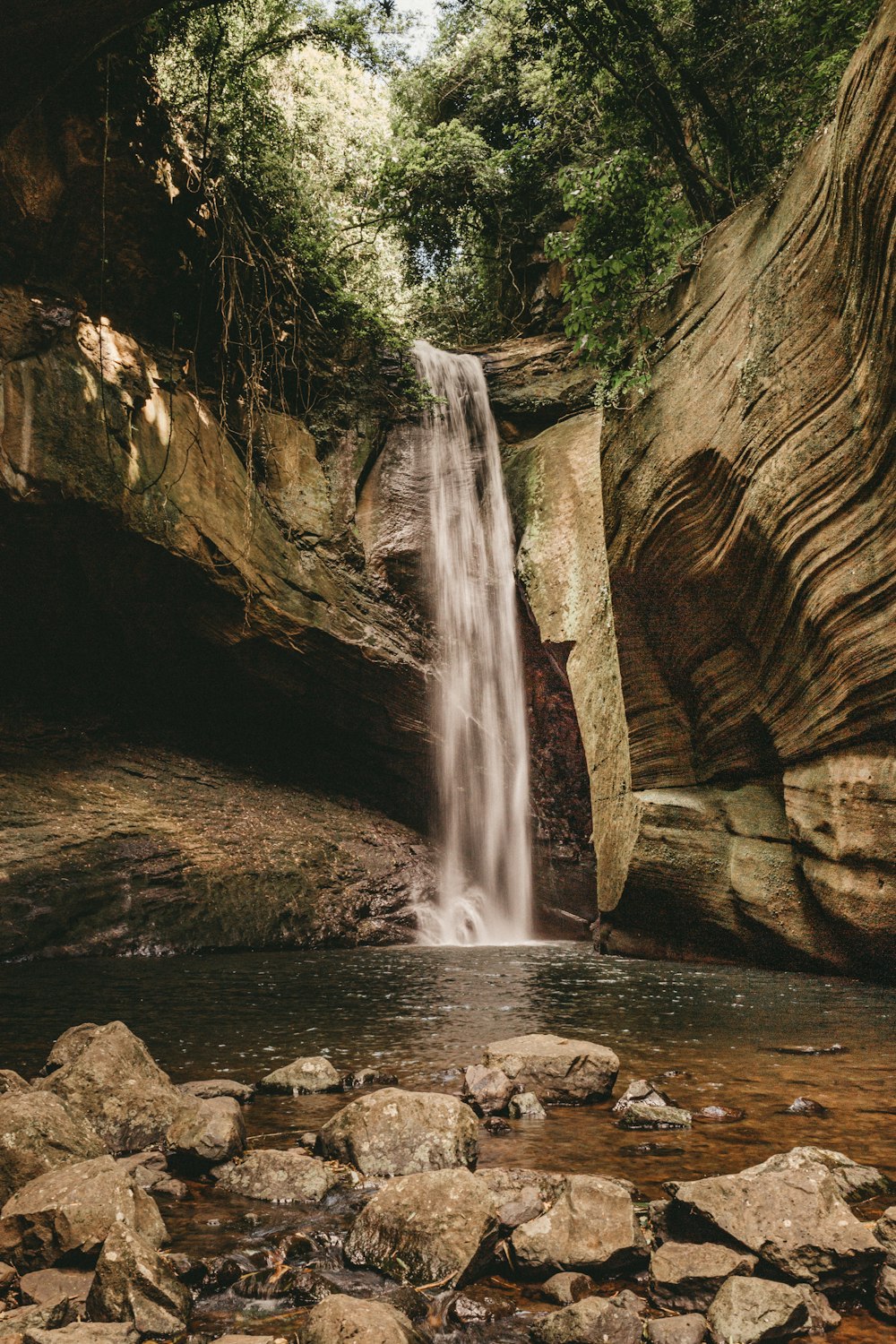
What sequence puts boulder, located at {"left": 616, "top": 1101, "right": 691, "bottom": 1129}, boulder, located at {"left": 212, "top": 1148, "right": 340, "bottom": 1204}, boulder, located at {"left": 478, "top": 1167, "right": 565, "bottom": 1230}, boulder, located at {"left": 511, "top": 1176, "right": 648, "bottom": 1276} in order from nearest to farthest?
1. boulder, located at {"left": 511, "top": 1176, "right": 648, "bottom": 1276}
2. boulder, located at {"left": 478, "top": 1167, "right": 565, "bottom": 1230}
3. boulder, located at {"left": 212, "top": 1148, "right": 340, "bottom": 1204}
4. boulder, located at {"left": 616, "top": 1101, "right": 691, "bottom": 1129}

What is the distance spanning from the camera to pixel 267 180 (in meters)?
11.8

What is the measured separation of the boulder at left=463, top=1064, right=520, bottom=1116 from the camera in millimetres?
3297

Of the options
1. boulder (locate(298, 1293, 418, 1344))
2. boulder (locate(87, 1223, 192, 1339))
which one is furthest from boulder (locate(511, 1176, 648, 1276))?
boulder (locate(87, 1223, 192, 1339))

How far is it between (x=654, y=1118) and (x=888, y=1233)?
1.18 metres

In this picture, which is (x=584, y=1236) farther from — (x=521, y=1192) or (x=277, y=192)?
(x=277, y=192)

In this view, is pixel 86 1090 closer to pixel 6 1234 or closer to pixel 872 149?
pixel 6 1234

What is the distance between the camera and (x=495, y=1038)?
4523 mm

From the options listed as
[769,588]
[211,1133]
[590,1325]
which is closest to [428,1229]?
[590,1325]

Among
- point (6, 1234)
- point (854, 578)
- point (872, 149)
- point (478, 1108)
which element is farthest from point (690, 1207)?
point (872, 149)

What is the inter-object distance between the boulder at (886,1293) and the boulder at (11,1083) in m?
2.83

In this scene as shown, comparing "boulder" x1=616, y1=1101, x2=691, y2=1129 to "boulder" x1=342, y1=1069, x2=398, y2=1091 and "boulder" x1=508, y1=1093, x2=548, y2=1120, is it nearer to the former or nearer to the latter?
"boulder" x1=508, y1=1093, x2=548, y2=1120

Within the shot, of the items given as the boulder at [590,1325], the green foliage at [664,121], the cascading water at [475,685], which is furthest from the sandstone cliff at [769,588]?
the boulder at [590,1325]

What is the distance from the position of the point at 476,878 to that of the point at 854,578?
26.1 feet

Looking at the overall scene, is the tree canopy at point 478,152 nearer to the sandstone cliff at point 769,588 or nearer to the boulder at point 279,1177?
the sandstone cliff at point 769,588
